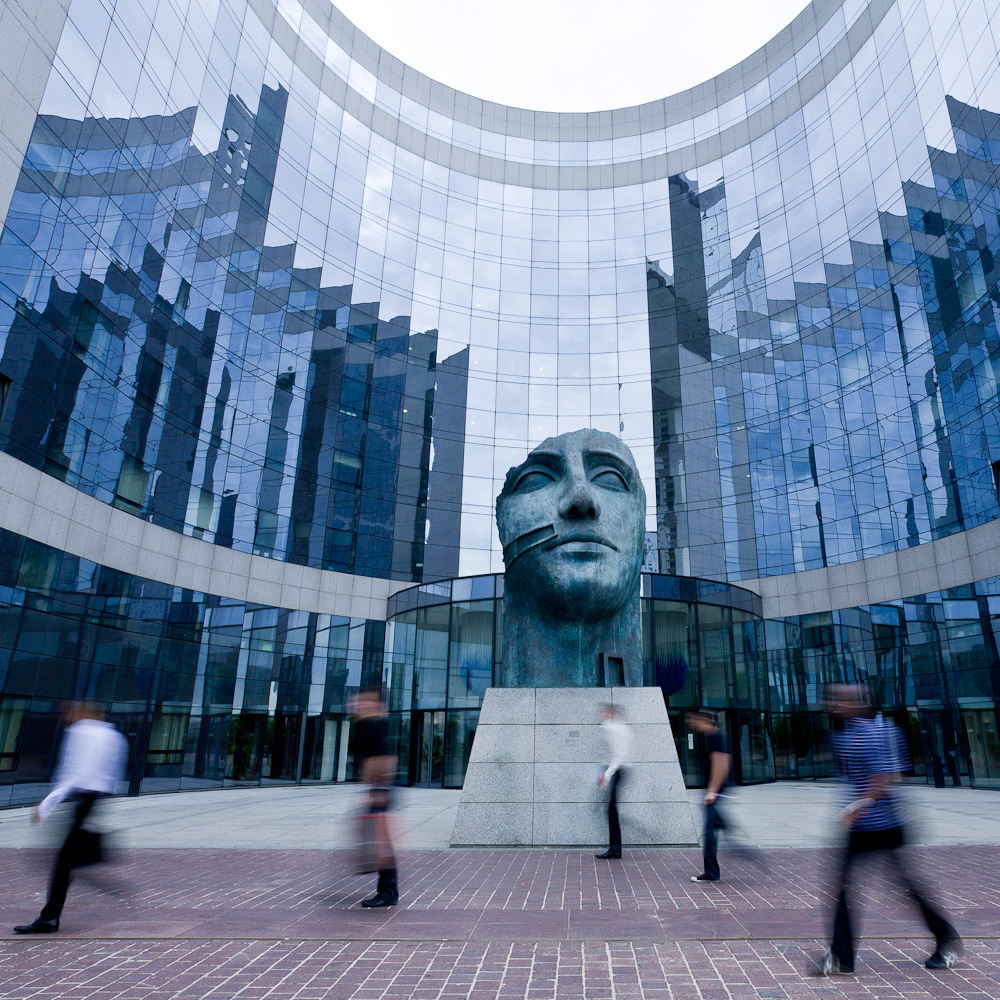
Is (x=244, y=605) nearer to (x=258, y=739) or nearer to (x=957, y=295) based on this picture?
(x=258, y=739)

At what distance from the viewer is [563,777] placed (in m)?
→ 9.51

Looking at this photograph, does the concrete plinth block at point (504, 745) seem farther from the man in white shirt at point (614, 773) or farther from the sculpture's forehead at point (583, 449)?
the sculpture's forehead at point (583, 449)

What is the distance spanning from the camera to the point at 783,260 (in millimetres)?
34969

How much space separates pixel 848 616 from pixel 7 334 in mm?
28722

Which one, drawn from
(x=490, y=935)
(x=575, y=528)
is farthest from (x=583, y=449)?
(x=490, y=935)

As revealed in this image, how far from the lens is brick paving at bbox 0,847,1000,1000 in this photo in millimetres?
4297

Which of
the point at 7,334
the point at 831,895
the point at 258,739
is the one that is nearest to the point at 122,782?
the point at 258,739

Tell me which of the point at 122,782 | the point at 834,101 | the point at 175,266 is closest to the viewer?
the point at 122,782

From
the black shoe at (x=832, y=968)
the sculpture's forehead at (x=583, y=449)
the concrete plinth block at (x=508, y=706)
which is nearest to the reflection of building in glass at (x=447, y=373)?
the sculpture's forehead at (x=583, y=449)

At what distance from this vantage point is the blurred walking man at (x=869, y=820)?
14.6 feet

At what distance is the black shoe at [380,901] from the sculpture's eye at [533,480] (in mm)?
6071

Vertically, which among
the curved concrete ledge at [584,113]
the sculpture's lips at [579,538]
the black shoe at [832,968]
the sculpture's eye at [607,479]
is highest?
the curved concrete ledge at [584,113]

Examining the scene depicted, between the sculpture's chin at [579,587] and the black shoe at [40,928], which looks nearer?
the black shoe at [40,928]

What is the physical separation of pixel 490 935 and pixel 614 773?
299 centimetres
